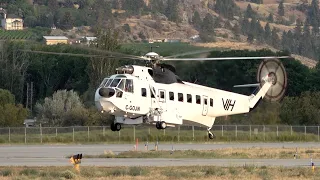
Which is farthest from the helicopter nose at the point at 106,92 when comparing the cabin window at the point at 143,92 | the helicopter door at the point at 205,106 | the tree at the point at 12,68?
the tree at the point at 12,68

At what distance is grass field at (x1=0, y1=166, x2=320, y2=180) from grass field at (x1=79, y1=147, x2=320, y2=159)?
41.6 feet

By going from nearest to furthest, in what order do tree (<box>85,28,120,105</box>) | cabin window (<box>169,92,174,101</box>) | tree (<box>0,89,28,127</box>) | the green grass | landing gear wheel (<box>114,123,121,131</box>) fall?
1. landing gear wheel (<box>114,123,121,131</box>)
2. cabin window (<box>169,92,174,101</box>)
3. the green grass
4. tree (<box>0,89,28,127</box>)
5. tree (<box>85,28,120,105</box>)

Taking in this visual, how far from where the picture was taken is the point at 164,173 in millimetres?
58781

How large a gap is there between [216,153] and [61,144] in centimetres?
2139

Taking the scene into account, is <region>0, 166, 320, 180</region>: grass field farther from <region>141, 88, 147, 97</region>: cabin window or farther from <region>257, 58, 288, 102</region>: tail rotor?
<region>257, 58, 288, 102</region>: tail rotor

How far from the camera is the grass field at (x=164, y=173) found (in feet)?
187

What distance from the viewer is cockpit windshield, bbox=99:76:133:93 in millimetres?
57188

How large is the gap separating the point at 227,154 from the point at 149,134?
75.8ft

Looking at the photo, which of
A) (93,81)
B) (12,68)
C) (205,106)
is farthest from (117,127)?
(12,68)

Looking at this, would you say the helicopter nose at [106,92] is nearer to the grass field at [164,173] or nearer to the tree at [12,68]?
the grass field at [164,173]

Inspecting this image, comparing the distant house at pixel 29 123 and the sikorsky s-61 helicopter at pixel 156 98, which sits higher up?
the sikorsky s-61 helicopter at pixel 156 98

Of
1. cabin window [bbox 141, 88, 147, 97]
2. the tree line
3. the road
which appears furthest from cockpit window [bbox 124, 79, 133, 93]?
the tree line

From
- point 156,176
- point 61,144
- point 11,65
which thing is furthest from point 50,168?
point 11,65

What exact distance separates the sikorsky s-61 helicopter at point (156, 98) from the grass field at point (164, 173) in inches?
95.0
